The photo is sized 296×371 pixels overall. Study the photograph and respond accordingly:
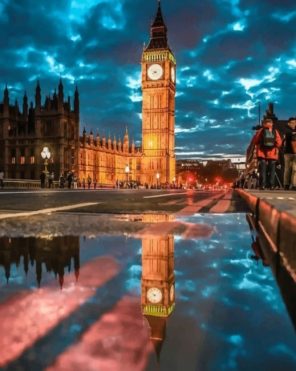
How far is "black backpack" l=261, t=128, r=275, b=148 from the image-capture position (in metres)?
10.9

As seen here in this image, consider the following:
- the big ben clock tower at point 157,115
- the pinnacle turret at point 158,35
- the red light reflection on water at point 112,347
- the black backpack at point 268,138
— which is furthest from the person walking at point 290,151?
the pinnacle turret at point 158,35

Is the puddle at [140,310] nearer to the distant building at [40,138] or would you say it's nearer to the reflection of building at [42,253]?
the reflection of building at [42,253]

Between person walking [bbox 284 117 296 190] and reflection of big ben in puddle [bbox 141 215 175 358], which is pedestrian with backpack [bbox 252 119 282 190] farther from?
reflection of big ben in puddle [bbox 141 215 175 358]

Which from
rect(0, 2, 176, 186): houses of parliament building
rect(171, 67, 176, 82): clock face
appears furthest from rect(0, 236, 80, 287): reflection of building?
rect(171, 67, 176, 82): clock face

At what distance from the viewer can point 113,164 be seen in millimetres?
102062

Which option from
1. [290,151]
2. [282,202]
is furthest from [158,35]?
[282,202]

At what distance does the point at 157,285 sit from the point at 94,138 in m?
102

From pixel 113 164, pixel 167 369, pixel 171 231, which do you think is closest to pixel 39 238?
pixel 171 231

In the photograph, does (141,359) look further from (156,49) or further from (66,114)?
(156,49)

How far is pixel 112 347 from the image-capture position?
1.63 metres

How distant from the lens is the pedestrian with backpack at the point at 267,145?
35.8 feet

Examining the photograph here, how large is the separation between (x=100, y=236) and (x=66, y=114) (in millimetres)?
72838

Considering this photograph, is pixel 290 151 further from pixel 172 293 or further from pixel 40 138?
pixel 40 138

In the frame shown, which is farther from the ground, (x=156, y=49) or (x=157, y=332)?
(x=156, y=49)
